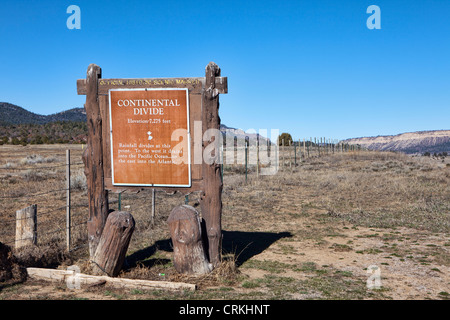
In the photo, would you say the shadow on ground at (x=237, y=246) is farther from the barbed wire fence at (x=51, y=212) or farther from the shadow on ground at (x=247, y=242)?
the barbed wire fence at (x=51, y=212)

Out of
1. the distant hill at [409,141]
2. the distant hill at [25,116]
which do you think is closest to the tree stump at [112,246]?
the distant hill at [25,116]

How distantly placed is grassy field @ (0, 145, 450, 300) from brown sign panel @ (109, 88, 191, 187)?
1.66 metres

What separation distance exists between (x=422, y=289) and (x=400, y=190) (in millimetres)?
11281

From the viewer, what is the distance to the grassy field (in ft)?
18.7

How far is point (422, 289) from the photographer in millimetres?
5805

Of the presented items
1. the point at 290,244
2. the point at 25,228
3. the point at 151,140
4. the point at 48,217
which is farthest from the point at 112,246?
the point at 48,217

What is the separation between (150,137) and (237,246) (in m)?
3.34

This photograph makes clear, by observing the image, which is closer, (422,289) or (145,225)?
(422,289)

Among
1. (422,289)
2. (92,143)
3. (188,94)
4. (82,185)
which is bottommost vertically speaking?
(422,289)

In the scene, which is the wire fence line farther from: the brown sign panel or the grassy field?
the brown sign panel

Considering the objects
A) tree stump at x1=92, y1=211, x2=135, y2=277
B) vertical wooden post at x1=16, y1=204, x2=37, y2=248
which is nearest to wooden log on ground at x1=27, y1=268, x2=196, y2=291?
tree stump at x1=92, y1=211, x2=135, y2=277
